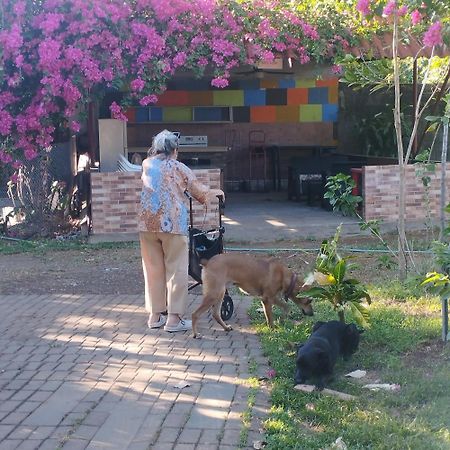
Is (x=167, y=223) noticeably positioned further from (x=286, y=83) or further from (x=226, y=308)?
(x=286, y=83)

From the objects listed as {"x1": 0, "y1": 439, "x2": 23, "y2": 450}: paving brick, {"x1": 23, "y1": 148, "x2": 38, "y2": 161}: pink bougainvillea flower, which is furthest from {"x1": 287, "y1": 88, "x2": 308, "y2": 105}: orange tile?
{"x1": 0, "y1": 439, "x2": 23, "y2": 450}: paving brick

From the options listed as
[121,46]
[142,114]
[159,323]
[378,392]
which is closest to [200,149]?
[142,114]

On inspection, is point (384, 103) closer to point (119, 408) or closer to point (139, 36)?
point (139, 36)

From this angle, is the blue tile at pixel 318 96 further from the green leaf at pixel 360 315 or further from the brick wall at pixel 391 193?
the green leaf at pixel 360 315

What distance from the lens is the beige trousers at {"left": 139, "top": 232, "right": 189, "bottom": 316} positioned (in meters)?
6.82

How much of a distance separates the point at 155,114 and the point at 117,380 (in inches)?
498

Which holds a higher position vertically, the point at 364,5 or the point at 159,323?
the point at 364,5

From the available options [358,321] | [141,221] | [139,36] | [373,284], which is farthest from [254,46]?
[358,321]

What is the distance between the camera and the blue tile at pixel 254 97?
17.9 m

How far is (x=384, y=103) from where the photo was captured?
1809 centimetres

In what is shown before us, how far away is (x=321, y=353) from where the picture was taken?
523cm

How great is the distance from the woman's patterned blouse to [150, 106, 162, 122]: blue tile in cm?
1104

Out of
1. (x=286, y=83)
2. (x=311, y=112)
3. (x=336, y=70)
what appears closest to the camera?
(x=336, y=70)

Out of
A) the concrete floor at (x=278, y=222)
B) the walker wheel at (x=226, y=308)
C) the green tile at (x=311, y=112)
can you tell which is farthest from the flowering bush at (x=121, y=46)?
the green tile at (x=311, y=112)
